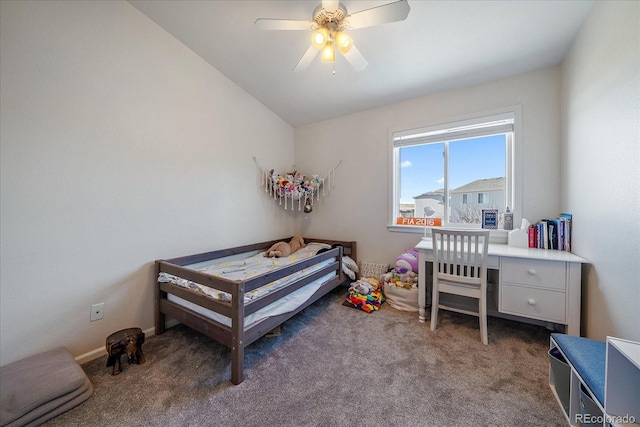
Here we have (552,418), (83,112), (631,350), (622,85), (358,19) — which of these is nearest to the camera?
(631,350)

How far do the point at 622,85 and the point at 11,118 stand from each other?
11.7 feet

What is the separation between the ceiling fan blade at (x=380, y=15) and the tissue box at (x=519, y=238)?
2.04 metres

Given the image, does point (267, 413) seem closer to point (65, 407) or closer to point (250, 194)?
point (65, 407)

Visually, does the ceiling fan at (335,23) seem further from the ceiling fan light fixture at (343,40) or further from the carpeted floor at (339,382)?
the carpeted floor at (339,382)

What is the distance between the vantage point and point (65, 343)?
5.11 feet

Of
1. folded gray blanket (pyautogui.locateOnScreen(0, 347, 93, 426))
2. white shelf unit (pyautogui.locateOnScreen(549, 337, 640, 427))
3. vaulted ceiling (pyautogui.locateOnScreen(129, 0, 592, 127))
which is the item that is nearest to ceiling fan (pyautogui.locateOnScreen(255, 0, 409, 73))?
vaulted ceiling (pyautogui.locateOnScreen(129, 0, 592, 127))

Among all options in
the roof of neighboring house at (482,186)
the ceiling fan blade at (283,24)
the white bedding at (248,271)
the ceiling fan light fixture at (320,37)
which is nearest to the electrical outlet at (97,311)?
the white bedding at (248,271)

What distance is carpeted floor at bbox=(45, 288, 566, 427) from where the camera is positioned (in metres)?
1.18

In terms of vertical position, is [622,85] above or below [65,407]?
above

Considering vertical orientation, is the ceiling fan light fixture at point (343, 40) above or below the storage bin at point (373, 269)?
above

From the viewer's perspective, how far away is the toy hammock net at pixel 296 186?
3.08m

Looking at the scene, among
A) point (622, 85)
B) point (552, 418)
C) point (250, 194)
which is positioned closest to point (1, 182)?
point (250, 194)

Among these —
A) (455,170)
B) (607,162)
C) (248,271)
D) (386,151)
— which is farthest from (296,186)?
(607,162)

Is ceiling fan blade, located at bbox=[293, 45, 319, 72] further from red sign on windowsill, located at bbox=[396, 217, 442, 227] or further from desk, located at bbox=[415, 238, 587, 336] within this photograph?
desk, located at bbox=[415, 238, 587, 336]
